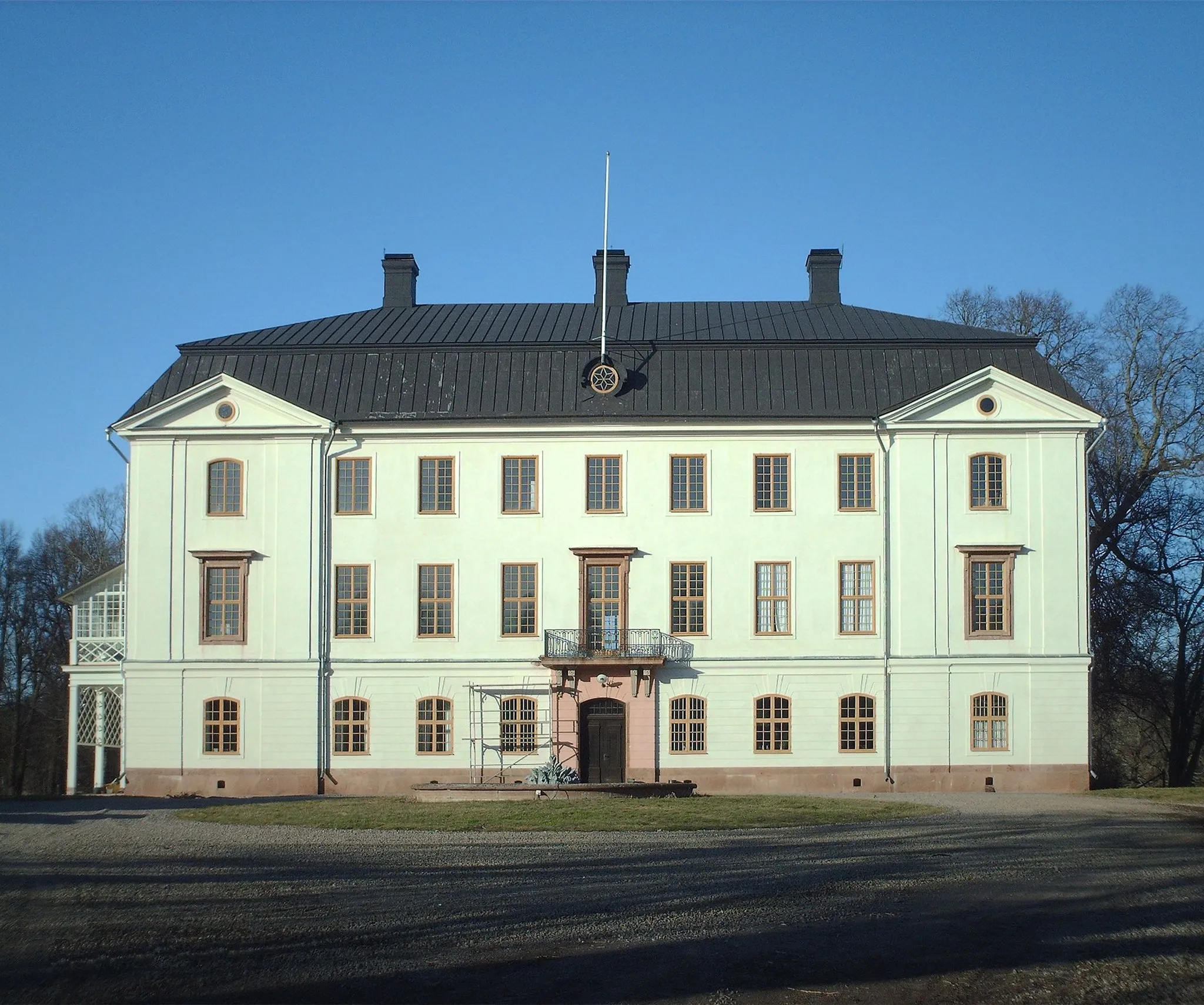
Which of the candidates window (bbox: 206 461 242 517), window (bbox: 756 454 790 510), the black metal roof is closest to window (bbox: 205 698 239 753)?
window (bbox: 206 461 242 517)

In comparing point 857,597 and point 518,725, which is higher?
point 857,597

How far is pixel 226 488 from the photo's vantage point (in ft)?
117

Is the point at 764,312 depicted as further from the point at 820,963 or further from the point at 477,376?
the point at 820,963

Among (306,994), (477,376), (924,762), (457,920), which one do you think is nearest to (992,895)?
(457,920)

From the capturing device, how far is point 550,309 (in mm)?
40531

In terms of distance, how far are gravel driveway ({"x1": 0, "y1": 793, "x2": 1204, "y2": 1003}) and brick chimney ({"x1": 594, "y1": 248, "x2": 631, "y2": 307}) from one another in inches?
865

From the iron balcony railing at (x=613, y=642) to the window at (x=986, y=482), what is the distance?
309 inches

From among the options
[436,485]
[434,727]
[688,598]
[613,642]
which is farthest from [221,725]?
[688,598]

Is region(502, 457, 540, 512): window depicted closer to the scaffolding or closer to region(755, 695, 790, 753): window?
the scaffolding

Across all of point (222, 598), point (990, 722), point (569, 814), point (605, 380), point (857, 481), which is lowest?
point (569, 814)

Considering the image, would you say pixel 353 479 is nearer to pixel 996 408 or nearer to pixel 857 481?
pixel 857 481

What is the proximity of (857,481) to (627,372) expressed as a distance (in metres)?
6.23

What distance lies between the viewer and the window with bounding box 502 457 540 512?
35500 mm

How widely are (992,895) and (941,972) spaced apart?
3.79 metres
